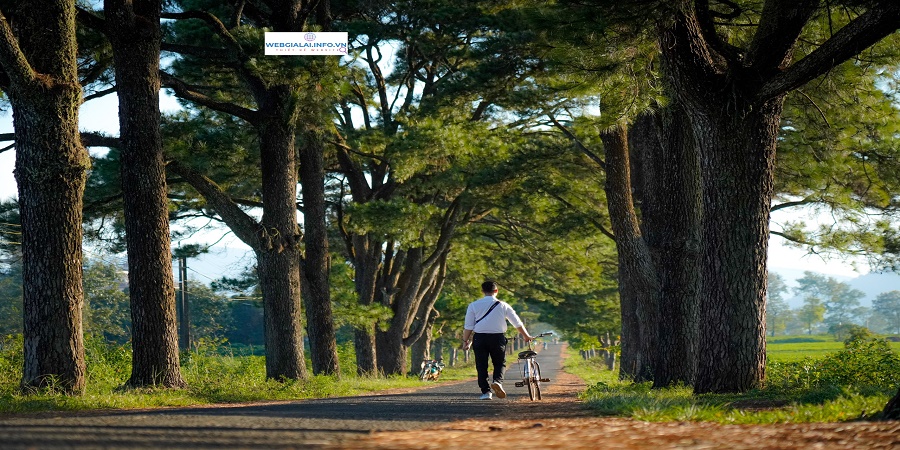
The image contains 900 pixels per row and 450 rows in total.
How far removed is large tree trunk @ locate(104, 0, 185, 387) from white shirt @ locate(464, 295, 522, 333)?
4.66 meters

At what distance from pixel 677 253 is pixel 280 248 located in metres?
7.34

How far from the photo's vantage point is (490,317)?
12.8m

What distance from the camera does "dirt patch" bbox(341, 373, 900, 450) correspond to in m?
6.23

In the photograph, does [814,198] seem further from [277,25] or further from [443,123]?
[277,25]

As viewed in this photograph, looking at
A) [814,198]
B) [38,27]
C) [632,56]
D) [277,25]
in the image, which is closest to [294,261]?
[277,25]

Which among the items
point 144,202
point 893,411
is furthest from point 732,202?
point 144,202

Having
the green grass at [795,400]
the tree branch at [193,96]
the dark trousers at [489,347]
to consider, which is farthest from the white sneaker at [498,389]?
the tree branch at [193,96]

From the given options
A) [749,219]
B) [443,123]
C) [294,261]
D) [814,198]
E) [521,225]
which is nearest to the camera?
[749,219]

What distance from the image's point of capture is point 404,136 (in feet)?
70.1

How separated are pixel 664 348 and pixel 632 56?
5679 mm

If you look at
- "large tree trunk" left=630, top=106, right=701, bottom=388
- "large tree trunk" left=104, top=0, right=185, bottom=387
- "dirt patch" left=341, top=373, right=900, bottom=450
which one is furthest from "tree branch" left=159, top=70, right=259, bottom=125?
"dirt patch" left=341, top=373, right=900, bottom=450

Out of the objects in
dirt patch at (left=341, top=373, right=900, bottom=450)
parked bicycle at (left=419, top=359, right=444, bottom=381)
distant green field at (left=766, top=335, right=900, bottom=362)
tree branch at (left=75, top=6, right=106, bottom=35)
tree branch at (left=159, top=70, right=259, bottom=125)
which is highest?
tree branch at (left=75, top=6, right=106, bottom=35)

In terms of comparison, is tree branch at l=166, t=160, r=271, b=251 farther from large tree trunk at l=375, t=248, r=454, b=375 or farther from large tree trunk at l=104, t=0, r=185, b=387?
large tree trunk at l=375, t=248, r=454, b=375

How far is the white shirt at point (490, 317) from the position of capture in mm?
12820
